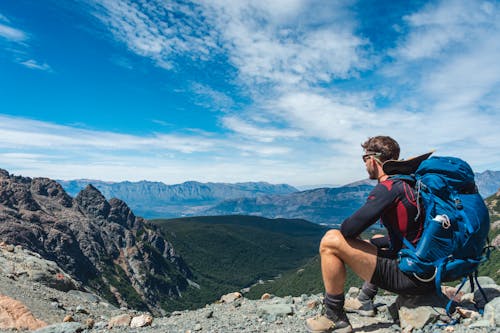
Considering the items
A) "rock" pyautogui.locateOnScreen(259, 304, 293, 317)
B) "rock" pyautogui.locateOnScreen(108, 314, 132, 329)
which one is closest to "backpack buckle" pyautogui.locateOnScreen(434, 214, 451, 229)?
"rock" pyautogui.locateOnScreen(259, 304, 293, 317)

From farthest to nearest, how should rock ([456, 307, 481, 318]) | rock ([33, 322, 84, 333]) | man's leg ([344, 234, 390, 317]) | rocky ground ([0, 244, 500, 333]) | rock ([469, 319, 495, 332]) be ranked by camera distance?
rock ([33, 322, 84, 333]) → man's leg ([344, 234, 390, 317]) → rocky ground ([0, 244, 500, 333]) → rock ([456, 307, 481, 318]) → rock ([469, 319, 495, 332])

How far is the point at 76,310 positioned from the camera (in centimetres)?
1524

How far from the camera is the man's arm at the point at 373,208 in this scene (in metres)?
6.53

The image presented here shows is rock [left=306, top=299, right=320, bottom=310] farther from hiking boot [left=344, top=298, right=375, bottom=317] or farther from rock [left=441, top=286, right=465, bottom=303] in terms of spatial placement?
rock [left=441, top=286, right=465, bottom=303]

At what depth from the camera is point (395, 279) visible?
23.6 ft

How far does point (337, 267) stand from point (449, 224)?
2.27 m

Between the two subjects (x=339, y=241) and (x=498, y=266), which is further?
(x=498, y=266)

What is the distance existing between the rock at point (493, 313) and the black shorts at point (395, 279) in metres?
1.21

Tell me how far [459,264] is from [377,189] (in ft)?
6.89

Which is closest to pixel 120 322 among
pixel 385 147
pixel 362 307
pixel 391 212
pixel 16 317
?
pixel 16 317

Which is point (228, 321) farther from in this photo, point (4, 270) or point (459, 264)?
point (4, 270)

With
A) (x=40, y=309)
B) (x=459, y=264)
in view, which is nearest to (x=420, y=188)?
(x=459, y=264)

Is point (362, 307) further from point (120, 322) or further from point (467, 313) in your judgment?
point (120, 322)

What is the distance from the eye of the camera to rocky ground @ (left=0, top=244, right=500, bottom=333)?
7555mm
